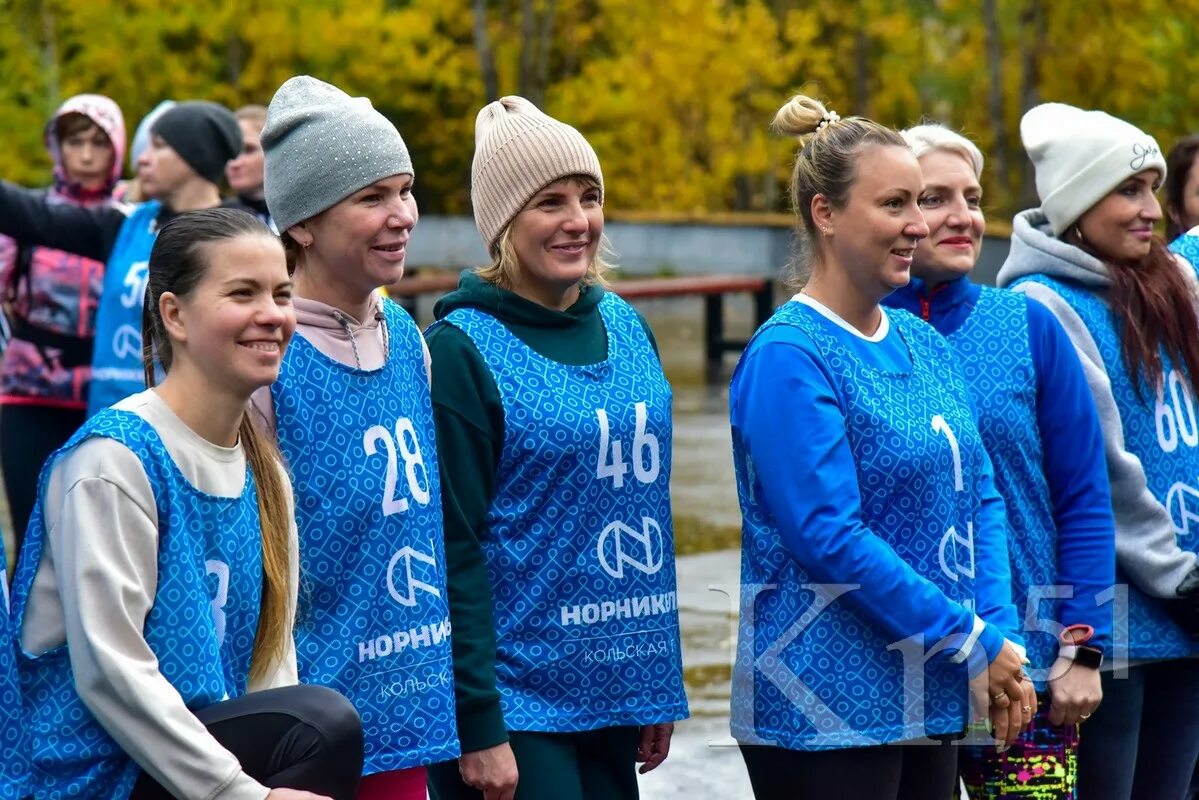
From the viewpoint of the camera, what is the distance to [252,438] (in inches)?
136

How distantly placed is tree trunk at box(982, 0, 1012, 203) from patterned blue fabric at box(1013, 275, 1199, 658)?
719 inches

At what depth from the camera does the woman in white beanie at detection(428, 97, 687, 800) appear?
390cm

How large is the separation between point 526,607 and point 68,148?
165 inches

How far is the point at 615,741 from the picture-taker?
409cm

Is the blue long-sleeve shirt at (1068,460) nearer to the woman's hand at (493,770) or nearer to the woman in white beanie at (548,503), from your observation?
the woman in white beanie at (548,503)

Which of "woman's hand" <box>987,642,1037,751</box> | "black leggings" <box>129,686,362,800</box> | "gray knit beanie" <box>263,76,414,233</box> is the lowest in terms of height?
"woman's hand" <box>987,642,1037,751</box>

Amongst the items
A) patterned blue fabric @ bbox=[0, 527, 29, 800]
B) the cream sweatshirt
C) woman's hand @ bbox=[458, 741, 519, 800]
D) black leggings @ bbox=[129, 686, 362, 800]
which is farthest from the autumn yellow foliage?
patterned blue fabric @ bbox=[0, 527, 29, 800]

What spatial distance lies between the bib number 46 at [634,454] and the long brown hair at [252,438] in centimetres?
77

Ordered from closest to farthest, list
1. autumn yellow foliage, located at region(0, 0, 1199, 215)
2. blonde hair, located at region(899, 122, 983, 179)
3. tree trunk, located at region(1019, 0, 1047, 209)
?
blonde hair, located at region(899, 122, 983, 179), tree trunk, located at region(1019, 0, 1047, 209), autumn yellow foliage, located at region(0, 0, 1199, 215)

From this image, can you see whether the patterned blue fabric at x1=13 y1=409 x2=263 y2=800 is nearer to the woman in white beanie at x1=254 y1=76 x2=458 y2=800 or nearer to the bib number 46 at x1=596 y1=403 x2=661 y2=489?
the woman in white beanie at x1=254 y1=76 x2=458 y2=800

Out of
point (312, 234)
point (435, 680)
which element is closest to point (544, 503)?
point (435, 680)

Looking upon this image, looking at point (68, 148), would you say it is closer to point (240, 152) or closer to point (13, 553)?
point (240, 152)

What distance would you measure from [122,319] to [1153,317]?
368cm

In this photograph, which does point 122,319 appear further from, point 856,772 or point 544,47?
point 544,47
